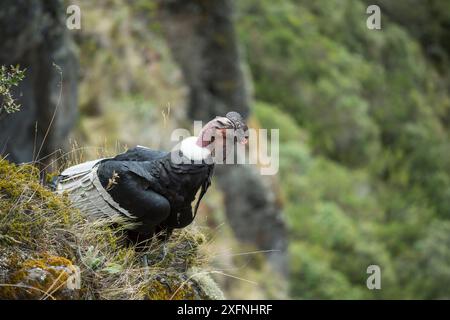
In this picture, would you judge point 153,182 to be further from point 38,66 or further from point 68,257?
point 38,66

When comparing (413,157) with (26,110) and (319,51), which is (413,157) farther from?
(26,110)

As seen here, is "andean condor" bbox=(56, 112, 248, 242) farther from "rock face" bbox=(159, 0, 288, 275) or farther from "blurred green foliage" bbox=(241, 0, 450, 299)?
"blurred green foliage" bbox=(241, 0, 450, 299)

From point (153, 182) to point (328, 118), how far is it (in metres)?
29.8

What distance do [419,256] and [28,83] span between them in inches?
852

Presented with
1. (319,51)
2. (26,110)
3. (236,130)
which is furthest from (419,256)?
(236,130)

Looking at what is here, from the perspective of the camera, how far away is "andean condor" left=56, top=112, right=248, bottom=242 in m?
4.95

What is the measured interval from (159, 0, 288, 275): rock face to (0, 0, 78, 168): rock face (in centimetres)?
651

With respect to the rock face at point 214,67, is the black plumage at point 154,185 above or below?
below

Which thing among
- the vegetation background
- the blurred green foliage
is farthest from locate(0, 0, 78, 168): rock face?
the blurred green foliage

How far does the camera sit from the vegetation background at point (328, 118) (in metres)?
14.8

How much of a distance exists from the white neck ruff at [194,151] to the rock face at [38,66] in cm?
468

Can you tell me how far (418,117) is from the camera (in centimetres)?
3919

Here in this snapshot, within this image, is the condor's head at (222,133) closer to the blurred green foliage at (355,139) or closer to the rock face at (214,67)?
the rock face at (214,67)

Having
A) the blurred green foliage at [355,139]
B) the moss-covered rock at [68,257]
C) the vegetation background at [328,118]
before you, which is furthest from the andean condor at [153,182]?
the blurred green foliage at [355,139]
